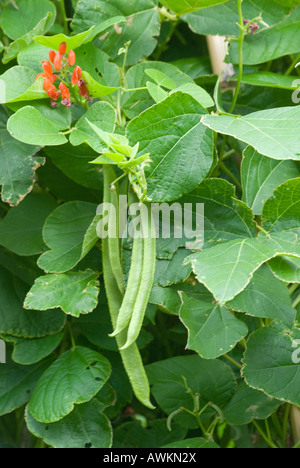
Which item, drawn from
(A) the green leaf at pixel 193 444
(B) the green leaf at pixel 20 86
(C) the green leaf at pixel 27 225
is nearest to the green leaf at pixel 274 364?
(A) the green leaf at pixel 193 444

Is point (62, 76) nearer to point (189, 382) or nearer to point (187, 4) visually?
point (187, 4)

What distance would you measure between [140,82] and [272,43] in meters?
0.24

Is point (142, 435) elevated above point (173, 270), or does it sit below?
below

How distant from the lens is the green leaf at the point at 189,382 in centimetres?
88

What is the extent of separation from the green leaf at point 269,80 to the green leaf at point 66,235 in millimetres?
319

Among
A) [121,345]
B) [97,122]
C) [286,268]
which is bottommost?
[121,345]

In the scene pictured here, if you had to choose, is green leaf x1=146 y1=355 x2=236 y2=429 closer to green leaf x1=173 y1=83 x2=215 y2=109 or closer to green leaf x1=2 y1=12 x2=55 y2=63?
green leaf x1=173 y1=83 x2=215 y2=109

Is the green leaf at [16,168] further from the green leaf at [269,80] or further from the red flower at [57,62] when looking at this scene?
the green leaf at [269,80]

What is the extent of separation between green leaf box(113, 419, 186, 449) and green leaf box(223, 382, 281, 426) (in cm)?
13

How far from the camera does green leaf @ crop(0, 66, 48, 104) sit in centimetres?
71

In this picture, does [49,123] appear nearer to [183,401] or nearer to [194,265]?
[194,265]

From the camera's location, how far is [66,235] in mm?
812

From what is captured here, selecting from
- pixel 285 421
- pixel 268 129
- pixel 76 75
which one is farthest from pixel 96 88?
pixel 285 421

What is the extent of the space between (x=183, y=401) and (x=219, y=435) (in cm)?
16
